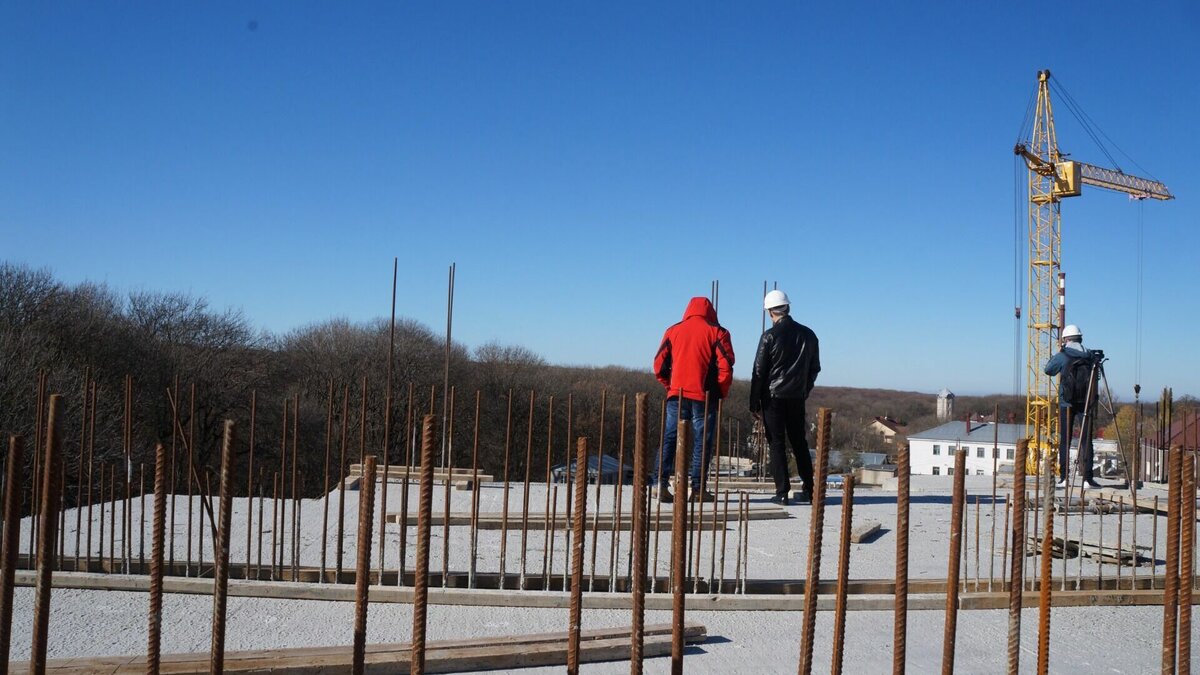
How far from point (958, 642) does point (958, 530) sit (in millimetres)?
2072

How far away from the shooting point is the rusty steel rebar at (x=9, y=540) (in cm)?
181

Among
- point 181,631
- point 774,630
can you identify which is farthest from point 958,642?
point 181,631

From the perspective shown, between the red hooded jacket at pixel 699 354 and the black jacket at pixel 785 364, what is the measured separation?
329 mm

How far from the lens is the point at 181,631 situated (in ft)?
12.5

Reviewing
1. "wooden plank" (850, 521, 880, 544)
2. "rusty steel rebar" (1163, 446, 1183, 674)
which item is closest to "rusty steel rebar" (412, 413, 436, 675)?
"rusty steel rebar" (1163, 446, 1183, 674)

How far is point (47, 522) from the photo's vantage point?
1.77 meters

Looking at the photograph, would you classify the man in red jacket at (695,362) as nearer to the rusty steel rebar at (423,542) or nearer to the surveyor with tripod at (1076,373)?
the surveyor with tripod at (1076,373)

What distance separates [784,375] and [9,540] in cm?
606

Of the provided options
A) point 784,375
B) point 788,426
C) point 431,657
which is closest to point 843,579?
point 431,657

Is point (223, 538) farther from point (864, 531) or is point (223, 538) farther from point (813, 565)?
point (864, 531)

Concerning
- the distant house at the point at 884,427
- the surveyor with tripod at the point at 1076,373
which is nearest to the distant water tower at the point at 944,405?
the distant house at the point at 884,427

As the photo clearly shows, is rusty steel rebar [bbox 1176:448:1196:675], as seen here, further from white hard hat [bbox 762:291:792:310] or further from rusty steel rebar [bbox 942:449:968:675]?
white hard hat [bbox 762:291:792:310]

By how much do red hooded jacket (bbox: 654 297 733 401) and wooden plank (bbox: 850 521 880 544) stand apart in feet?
4.22

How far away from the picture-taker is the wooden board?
315 centimetres
